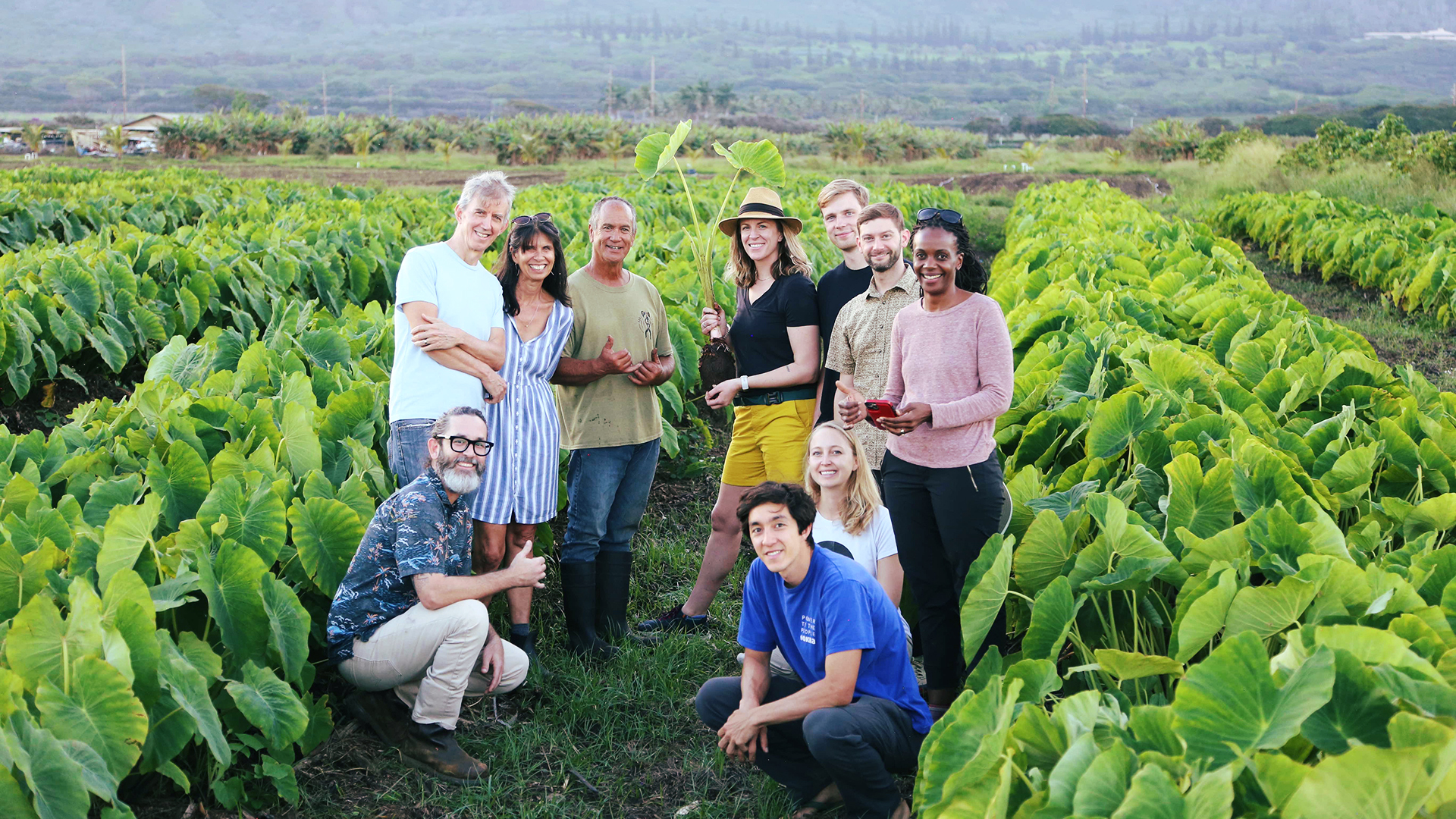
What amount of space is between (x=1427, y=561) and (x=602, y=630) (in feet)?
9.01

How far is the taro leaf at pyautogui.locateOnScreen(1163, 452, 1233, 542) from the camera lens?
2961 millimetres

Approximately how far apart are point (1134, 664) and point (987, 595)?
17.7 inches

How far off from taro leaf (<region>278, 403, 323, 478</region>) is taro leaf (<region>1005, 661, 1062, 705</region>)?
2484 millimetres

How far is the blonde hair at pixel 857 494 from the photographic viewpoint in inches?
135

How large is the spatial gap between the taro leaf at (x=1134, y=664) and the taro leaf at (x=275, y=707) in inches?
75.6

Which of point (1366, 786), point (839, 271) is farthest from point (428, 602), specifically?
point (1366, 786)

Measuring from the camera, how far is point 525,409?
386 cm

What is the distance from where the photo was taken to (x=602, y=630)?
4.24 m

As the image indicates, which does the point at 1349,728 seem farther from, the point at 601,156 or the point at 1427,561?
the point at 601,156

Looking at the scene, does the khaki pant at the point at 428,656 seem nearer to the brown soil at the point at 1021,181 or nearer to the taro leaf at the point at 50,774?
the taro leaf at the point at 50,774

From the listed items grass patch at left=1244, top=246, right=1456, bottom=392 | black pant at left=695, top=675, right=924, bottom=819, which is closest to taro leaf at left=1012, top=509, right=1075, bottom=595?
black pant at left=695, top=675, right=924, bottom=819

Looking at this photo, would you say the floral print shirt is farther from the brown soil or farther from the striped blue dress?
the brown soil

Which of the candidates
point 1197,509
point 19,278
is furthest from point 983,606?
point 19,278

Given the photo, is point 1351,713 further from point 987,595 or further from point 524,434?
point 524,434
